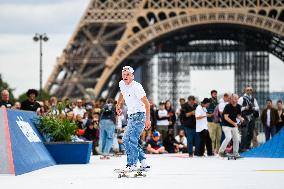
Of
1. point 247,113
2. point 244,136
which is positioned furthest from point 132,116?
point 244,136

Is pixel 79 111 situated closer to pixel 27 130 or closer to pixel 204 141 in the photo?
pixel 204 141

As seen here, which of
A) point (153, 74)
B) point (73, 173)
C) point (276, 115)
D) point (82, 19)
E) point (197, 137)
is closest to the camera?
point (73, 173)

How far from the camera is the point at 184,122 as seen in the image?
78.1 feet

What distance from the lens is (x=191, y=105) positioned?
78.9ft

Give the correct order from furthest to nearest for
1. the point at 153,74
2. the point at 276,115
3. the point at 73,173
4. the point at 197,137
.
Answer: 1. the point at 153,74
2. the point at 276,115
3. the point at 197,137
4. the point at 73,173

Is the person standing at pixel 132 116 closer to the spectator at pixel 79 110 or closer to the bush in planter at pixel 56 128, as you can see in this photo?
the bush in planter at pixel 56 128

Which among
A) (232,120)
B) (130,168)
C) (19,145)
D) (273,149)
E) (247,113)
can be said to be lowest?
(273,149)

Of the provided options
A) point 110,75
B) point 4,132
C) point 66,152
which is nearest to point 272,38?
point 110,75

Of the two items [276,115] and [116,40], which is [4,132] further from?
[116,40]

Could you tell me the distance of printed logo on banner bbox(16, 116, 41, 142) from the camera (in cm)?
1675

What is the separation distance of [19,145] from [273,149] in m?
8.74

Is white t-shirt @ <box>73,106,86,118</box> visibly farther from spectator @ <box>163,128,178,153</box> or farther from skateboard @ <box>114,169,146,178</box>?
skateboard @ <box>114,169,146,178</box>

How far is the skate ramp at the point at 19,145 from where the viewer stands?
14.8m

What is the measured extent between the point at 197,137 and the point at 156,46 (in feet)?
116
